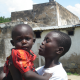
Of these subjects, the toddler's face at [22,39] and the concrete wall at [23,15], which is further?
the concrete wall at [23,15]

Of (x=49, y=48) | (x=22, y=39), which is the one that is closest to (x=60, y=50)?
(x=49, y=48)

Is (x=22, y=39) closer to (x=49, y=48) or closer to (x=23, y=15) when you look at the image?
(x=49, y=48)

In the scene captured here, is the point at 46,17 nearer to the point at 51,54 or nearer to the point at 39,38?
the point at 39,38

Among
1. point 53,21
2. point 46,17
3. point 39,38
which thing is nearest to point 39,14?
point 46,17

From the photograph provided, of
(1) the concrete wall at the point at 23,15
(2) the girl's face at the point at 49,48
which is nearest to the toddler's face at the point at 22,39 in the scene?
(2) the girl's face at the point at 49,48

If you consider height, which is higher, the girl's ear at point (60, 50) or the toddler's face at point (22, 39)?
the toddler's face at point (22, 39)

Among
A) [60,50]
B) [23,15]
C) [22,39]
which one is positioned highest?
[23,15]

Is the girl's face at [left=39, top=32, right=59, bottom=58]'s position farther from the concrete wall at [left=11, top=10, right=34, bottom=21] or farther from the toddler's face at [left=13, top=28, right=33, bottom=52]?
the concrete wall at [left=11, top=10, right=34, bottom=21]

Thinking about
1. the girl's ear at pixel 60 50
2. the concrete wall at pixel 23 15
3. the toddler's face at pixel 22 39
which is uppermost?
the concrete wall at pixel 23 15

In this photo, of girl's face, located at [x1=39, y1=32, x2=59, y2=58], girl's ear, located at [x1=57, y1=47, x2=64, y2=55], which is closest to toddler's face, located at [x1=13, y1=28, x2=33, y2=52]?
girl's face, located at [x1=39, y1=32, x2=59, y2=58]

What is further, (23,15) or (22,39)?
(23,15)

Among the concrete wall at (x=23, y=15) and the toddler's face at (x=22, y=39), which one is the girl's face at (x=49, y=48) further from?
the concrete wall at (x=23, y=15)

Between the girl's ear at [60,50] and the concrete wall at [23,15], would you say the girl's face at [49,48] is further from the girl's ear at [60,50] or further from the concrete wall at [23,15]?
the concrete wall at [23,15]

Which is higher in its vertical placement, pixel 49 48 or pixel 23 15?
pixel 23 15
